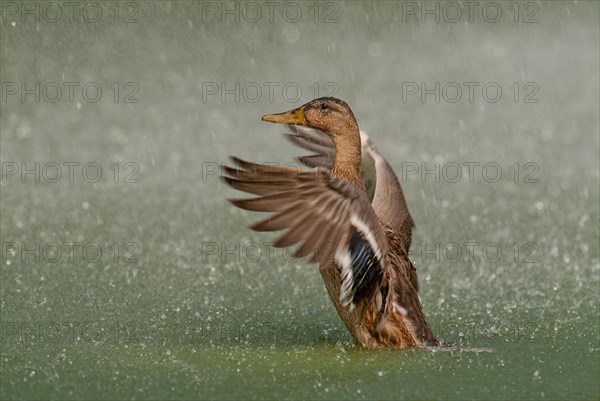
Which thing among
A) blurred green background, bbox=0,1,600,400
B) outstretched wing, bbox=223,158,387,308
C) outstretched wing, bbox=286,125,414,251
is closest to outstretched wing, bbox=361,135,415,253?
outstretched wing, bbox=286,125,414,251

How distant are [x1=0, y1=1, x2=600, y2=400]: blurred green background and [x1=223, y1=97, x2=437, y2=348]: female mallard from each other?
20 cm

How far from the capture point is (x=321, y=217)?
5191 mm

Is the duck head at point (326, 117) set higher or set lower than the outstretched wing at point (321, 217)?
higher

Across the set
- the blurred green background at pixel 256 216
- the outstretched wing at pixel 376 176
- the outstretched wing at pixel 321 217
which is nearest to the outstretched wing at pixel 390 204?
the outstretched wing at pixel 376 176

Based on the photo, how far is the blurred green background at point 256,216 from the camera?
515 cm

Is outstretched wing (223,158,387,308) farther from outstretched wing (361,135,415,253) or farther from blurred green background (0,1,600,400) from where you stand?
outstretched wing (361,135,415,253)

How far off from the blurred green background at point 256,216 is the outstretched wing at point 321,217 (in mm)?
443

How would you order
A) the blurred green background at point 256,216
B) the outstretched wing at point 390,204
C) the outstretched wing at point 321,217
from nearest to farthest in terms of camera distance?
1. the outstretched wing at point 321,217
2. the blurred green background at point 256,216
3. the outstretched wing at point 390,204

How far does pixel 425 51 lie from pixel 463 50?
1.32 ft

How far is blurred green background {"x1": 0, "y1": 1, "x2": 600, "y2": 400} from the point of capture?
16.9 ft

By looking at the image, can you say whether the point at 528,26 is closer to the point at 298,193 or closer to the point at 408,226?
the point at 408,226

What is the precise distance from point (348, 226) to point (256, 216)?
11.7 ft

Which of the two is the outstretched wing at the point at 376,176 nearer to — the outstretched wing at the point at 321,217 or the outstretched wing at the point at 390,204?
the outstretched wing at the point at 390,204

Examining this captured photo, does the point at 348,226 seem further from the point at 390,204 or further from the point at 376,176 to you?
the point at 376,176
